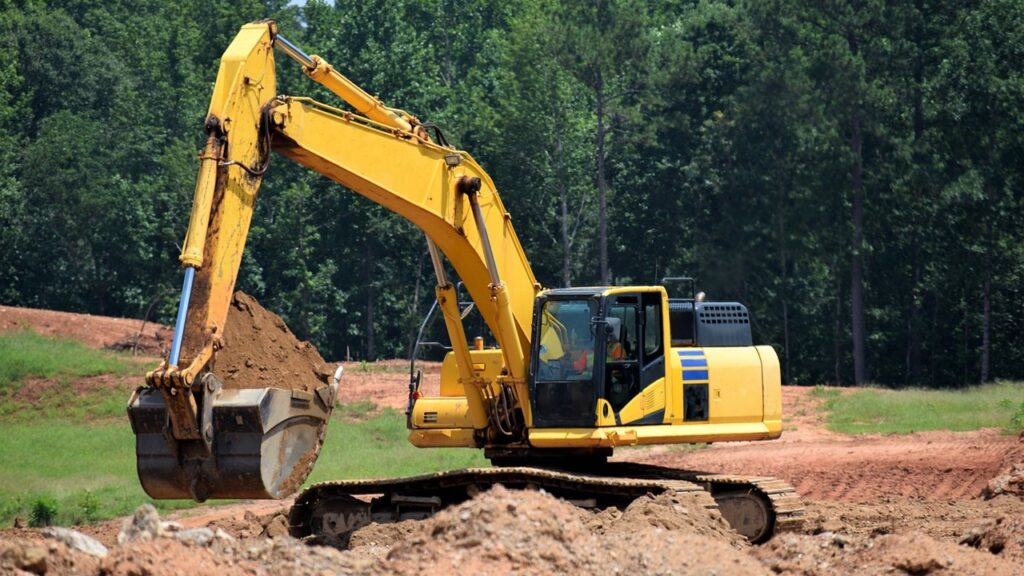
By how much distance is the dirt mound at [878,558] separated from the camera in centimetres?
1208

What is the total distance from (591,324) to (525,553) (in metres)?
4.72

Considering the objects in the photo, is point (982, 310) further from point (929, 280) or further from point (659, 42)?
point (659, 42)

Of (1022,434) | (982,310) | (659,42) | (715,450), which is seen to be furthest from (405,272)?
(1022,434)

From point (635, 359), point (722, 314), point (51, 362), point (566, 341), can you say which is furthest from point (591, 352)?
point (51, 362)

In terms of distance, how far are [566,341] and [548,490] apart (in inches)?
61.3

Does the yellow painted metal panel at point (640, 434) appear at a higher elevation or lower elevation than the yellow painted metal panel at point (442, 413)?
lower

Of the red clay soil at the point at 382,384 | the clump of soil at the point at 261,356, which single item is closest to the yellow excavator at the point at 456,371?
the clump of soil at the point at 261,356

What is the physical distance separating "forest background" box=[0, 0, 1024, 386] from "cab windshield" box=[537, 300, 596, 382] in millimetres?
29803

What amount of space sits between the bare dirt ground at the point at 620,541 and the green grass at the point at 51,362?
1483cm

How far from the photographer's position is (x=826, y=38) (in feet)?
154

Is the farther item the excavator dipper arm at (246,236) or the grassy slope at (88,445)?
the grassy slope at (88,445)

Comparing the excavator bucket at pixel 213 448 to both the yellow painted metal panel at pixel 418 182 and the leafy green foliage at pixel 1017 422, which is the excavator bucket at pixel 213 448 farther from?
the leafy green foliage at pixel 1017 422

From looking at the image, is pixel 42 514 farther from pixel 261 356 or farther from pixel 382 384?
pixel 382 384

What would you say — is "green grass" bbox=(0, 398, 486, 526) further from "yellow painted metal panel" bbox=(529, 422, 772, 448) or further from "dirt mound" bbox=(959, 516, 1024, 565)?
"dirt mound" bbox=(959, 516, 1024, 565)
